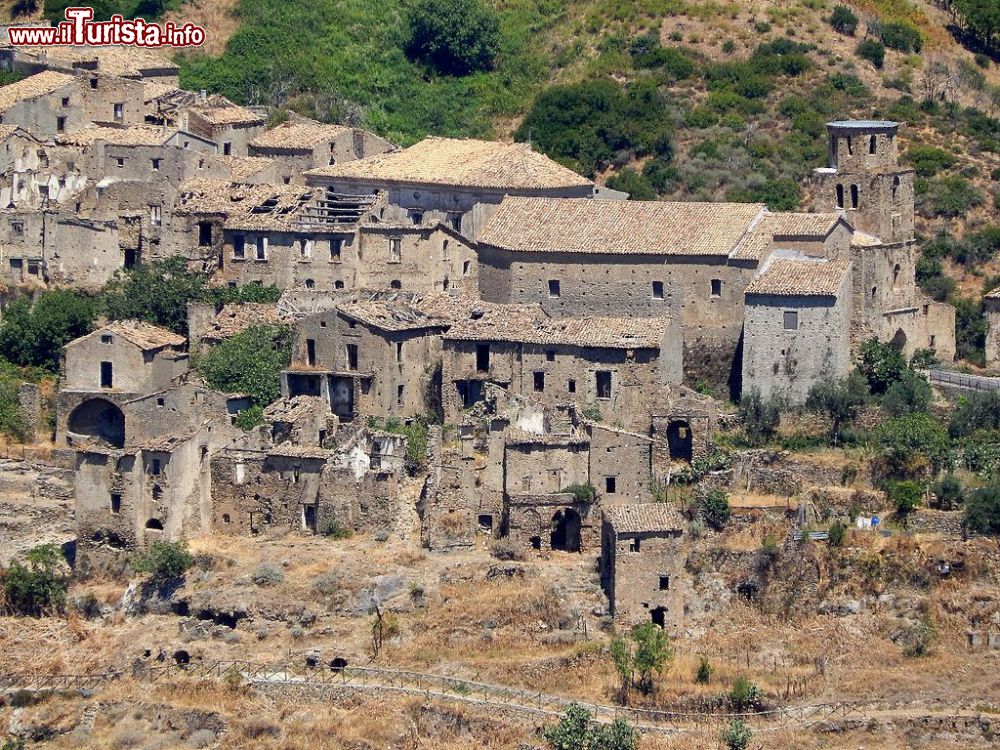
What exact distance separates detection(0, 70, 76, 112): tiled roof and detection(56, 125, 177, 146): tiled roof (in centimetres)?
229

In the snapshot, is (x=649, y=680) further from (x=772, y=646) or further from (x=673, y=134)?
(x=673, y=134)

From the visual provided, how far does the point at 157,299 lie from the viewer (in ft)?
250

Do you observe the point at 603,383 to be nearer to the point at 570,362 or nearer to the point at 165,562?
the point at 570,362

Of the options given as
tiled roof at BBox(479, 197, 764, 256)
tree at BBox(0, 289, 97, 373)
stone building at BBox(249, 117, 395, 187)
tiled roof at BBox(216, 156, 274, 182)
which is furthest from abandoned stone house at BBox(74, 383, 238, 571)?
stone building at BBox(249, 117, 395, 187)

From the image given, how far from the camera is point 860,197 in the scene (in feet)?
253

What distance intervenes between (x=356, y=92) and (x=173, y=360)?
25373 millimetres

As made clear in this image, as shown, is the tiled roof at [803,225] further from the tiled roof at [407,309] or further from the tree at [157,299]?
the tree at [157,299]

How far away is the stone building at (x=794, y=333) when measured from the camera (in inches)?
2825

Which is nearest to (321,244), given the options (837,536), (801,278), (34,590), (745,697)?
(801,278)

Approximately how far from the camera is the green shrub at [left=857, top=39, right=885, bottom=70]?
97500 millimetres

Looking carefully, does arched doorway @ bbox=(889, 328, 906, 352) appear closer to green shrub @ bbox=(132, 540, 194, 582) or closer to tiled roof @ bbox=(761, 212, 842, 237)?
tiled roof @ bbox=(761, 212, 842, 237)

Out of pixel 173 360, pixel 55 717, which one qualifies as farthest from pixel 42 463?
pixel 55 717

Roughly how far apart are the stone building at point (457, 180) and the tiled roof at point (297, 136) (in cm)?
321

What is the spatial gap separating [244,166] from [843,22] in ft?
88.8
